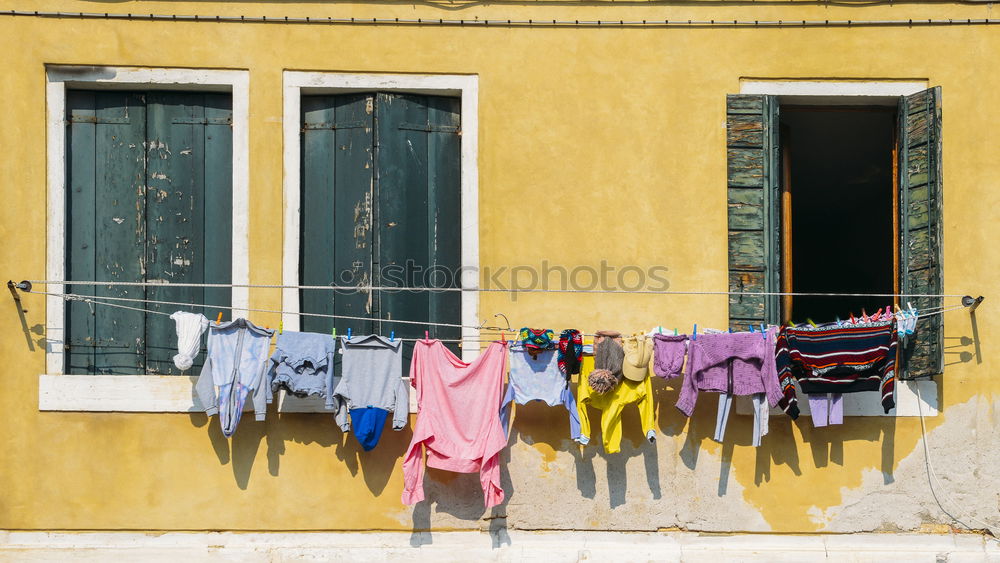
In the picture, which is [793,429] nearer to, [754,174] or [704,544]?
[704,544]

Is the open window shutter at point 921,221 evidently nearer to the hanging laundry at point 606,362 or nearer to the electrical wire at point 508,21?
the electrical wire at point 508,21

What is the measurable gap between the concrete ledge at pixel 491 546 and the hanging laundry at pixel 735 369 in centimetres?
77

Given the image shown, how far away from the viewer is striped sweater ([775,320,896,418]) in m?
6.66

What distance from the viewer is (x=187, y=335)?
662 cm

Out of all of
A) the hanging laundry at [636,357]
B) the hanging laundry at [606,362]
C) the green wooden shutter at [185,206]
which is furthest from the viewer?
the green wooden shutter at [185,206]

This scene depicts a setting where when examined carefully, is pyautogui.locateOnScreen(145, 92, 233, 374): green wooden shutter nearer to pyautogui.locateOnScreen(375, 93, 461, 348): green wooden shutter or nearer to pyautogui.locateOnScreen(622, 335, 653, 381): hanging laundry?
pyautogui.locateOnScreen(375, 93, 461, 348): green wooden shutter

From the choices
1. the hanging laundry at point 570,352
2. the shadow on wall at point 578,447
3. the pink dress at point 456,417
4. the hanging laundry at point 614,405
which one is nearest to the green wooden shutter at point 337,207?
the pink dress at point 456,417

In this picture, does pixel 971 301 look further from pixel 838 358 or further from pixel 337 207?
pixel 337 207

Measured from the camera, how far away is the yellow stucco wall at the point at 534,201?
6812 mm

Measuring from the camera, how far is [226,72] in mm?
7012

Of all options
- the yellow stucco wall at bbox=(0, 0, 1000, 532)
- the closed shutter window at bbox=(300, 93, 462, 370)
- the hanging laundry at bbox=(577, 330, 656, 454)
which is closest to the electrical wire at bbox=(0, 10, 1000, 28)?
the yellow stucco wall at bbox=(0, 0, 1000, 532)

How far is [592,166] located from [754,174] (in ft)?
3.38

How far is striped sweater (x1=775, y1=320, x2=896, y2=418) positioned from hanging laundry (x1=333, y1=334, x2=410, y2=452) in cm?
231

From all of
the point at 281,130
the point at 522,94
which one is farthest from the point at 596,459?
the point at 281,130
